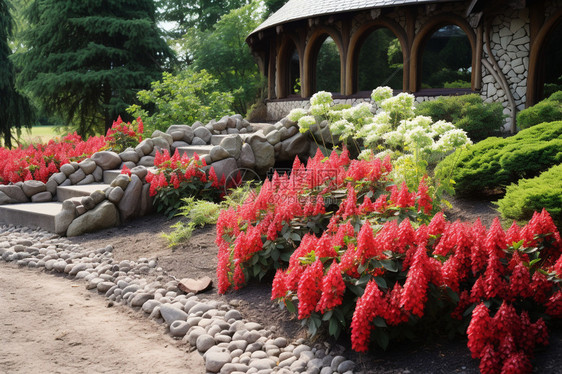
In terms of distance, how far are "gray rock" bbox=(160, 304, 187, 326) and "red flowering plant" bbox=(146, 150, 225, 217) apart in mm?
2628

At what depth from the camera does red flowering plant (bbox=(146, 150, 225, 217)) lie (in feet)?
21.0

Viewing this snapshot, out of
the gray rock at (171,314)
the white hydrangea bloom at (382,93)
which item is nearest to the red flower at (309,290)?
the gray rock at (171,314)

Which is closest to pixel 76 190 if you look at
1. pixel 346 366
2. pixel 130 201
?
pixel 130 201

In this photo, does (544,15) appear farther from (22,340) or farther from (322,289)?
(22,340)

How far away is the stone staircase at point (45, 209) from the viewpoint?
664 cm

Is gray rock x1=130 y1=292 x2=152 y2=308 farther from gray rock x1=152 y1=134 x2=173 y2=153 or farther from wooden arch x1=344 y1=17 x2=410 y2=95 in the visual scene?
wooden arch x1=344 y1=17 x2=410 y2=95

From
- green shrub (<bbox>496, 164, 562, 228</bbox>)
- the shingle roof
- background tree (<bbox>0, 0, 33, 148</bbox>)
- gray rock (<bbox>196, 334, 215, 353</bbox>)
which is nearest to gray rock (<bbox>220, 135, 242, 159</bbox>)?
green shrub (<bbox>496, 164, 562, 228</bbox>)

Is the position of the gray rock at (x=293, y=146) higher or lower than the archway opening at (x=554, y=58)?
lower

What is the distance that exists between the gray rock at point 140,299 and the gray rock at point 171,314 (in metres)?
0.37

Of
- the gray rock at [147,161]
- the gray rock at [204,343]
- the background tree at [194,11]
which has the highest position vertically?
the background tree at [194,11]

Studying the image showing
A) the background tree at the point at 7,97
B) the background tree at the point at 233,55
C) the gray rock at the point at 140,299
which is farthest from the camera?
the background tree at the point at 233,55

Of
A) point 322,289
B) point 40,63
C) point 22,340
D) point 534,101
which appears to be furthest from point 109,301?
point 40,63

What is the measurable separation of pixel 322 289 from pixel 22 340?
2.24 metres

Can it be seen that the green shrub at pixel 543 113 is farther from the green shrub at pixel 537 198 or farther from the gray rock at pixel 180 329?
the gray rock at pixel 180 329
